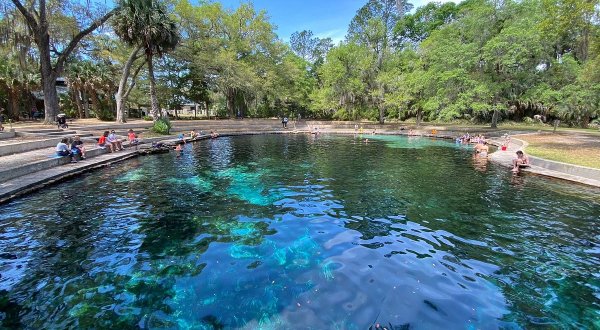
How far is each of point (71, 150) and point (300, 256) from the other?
1479cm

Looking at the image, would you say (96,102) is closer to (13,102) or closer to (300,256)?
(13,102)

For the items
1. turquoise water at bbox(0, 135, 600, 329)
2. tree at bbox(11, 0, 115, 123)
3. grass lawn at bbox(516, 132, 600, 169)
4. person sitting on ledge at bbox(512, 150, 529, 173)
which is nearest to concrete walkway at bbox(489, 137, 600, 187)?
person sitting on ledge at bbox(512, 150, 529, 173)

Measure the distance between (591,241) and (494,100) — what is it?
Result: 99.6 ft

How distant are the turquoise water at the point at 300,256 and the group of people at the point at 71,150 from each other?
3.50 m

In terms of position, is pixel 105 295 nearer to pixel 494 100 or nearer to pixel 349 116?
pixel 494 100

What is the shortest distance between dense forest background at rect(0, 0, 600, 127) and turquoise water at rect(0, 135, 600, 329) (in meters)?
16.5

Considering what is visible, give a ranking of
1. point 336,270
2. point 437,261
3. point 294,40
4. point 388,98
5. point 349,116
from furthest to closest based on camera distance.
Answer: point 294,40 < point 349,116 < point 388,98 < point 437,261 < point 336,270

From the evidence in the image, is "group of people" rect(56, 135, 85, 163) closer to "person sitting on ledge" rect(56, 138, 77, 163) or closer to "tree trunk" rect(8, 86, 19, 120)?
"person sitting on ledge" rect(56, 138, 77, 163)

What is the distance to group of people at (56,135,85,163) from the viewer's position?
1469cm

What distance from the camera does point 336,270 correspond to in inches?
233

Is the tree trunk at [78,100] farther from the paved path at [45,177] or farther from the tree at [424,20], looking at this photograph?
the tree at [424,20]

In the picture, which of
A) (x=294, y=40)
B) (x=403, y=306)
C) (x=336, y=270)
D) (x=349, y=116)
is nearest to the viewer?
(x=403, y=306)

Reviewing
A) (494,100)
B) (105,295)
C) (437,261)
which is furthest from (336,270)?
(494,100)

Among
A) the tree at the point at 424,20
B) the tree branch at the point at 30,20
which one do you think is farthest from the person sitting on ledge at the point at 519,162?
the tree at the point at 424,20
